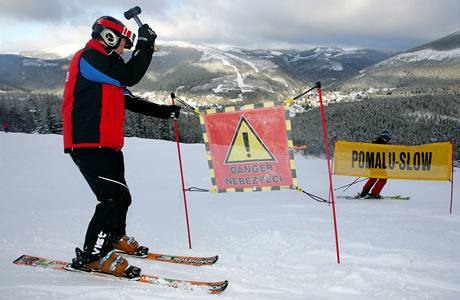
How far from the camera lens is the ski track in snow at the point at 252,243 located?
313 centimetres

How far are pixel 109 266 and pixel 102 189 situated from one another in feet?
2.32

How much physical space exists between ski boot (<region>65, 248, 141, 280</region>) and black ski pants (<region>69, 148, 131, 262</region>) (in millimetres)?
60

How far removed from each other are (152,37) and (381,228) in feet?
14.9

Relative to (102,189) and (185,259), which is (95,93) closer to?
(102,189)

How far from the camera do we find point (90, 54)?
3.45 meters

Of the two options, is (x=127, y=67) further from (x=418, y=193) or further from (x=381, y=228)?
(x=418, y=193)

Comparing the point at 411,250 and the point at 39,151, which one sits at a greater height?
the point at 39,151

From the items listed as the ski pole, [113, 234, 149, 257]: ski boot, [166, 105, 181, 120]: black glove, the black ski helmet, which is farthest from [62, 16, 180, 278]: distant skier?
[166, 105, 181, 120]: black glove

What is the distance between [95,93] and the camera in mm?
3443

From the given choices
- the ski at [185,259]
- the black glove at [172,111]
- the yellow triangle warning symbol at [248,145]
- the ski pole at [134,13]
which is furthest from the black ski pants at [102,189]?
the yellow triangle warning symbol at [248,145]

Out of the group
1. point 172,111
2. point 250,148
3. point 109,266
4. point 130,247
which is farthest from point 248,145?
point 109,266

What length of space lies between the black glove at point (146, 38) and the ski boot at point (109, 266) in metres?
1.99

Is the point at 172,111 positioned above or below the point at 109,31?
below

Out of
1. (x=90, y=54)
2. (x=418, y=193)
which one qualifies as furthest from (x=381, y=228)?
(x=418, y=193)
